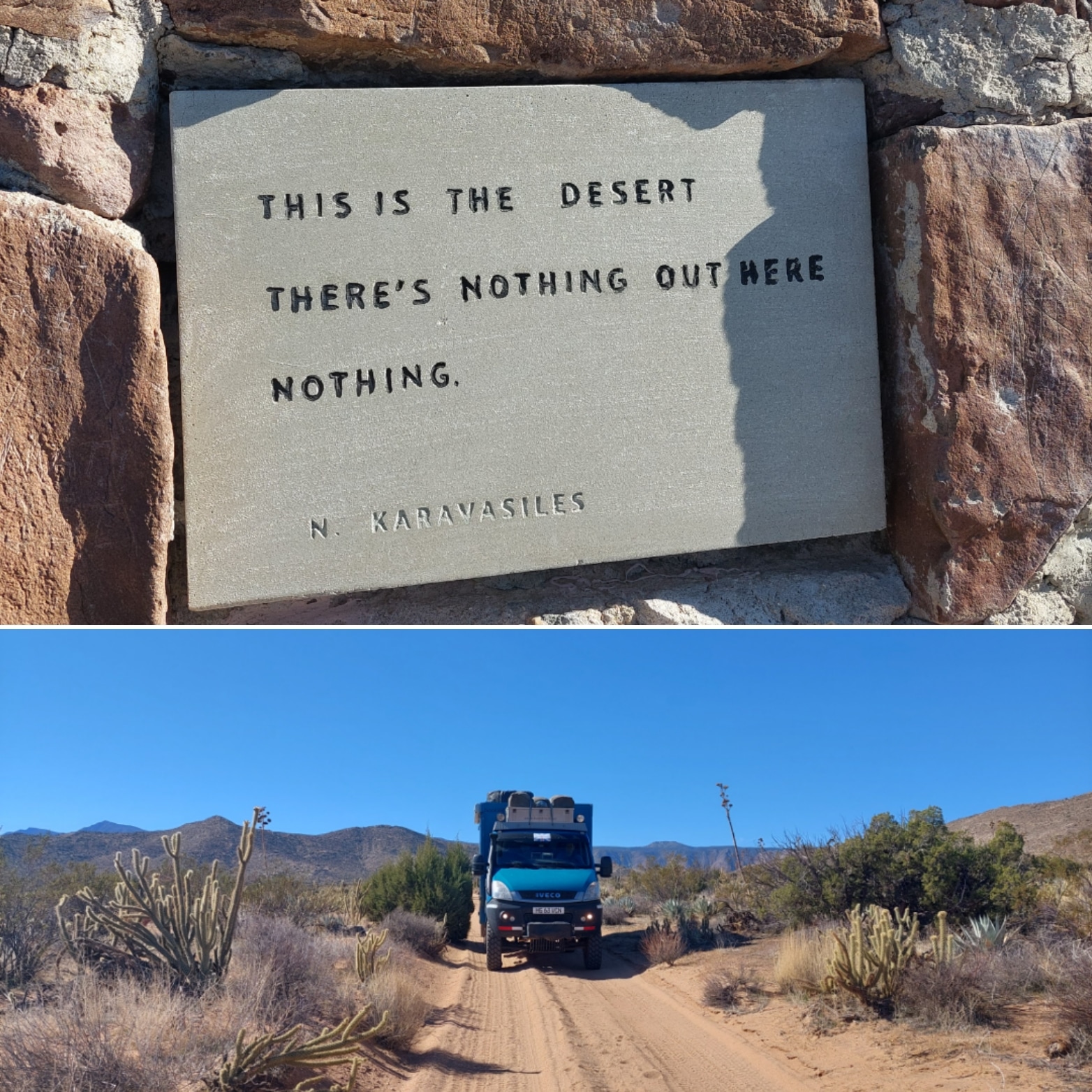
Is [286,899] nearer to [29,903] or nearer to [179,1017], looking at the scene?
[29,903]

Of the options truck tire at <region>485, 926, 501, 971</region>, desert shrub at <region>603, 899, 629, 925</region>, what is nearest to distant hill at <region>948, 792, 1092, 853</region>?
desert shrub at <region>603, 899, 629, 925</region>

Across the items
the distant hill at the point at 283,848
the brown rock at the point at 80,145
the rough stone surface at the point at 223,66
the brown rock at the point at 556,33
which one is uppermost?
the brown rock at the point at 556,33

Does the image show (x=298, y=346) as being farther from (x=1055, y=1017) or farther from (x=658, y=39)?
(x=1055, y=1017)

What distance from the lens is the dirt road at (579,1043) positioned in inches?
155

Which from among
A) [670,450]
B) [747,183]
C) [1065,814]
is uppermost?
[747,183]

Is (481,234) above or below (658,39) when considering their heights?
below

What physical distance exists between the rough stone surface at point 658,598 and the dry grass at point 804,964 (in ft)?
9.08

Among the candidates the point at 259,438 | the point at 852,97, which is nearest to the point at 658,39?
the point at 852,97

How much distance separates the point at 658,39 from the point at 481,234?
0.98m

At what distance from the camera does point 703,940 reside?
8773mm

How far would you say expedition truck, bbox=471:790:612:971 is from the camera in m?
7.34

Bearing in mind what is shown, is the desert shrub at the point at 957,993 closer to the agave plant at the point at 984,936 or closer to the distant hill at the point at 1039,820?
the agave plant at the point at 984,936

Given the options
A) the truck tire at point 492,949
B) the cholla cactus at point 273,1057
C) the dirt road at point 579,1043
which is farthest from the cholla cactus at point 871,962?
the truck tire at point 492,949

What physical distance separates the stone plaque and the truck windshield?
5.07 m
